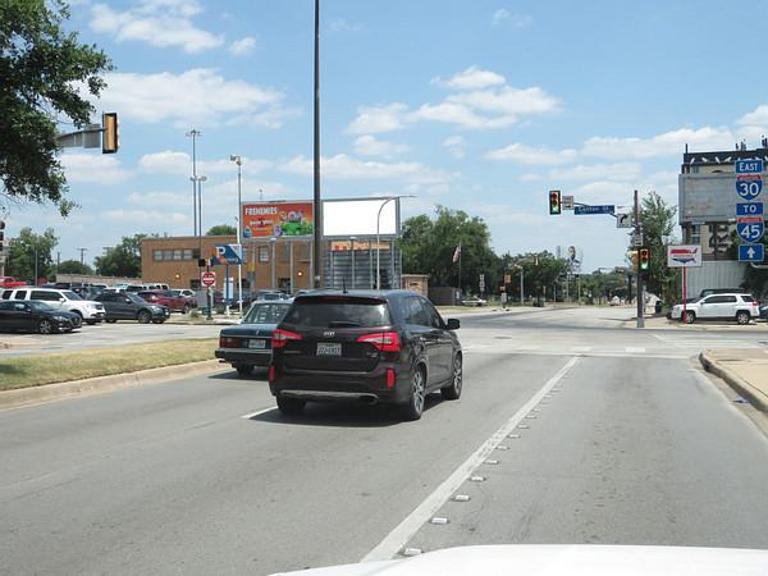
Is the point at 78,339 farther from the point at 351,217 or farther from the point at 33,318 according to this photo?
the point at 351,217

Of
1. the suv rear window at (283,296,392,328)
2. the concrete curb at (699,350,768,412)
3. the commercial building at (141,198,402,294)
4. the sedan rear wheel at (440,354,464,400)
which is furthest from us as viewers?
the commercial building at (141,198,402,294)

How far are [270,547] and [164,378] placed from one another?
11.3 metres

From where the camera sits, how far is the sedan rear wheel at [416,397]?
1099 cm

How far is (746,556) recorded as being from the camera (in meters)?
3.13

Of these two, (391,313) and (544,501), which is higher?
(391,313)

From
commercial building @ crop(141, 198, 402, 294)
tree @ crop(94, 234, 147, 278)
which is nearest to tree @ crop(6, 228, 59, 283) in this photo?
tree @ crop(94, 234, 147, 278)

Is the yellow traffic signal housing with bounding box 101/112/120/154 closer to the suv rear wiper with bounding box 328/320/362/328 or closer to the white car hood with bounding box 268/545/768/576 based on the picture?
the suv rear wiper with bounding box 328/320/362/328

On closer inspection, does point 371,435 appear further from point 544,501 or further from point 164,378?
point 164,378

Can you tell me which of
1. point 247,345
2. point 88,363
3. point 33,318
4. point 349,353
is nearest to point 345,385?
point 349,353

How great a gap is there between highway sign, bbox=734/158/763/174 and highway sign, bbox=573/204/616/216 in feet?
90.4

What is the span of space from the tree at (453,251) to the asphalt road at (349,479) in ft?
357

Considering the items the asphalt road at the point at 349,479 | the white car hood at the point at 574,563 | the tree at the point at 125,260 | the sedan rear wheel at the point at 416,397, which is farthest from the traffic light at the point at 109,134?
the tree at the point at 125,260

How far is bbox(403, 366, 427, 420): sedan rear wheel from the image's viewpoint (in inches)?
433

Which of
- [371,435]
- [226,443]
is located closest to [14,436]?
[226,443]
